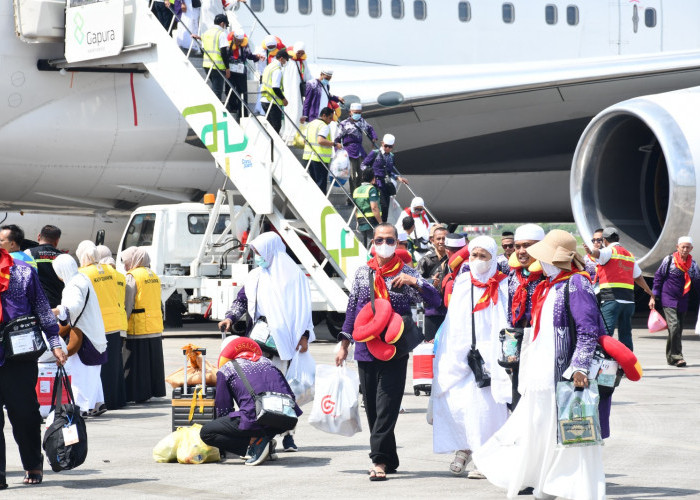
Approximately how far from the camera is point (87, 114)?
51.8 feet

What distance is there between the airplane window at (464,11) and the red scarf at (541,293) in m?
15.0

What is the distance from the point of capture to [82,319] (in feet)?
29.1

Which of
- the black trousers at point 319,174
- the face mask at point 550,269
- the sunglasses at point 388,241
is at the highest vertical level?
the black trousers at point 319,174

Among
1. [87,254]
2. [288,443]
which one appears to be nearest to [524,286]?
[288,443]

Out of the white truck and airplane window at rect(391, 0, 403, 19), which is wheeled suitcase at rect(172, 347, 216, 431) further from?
airplane window at rect(391, 0, 403, 19)

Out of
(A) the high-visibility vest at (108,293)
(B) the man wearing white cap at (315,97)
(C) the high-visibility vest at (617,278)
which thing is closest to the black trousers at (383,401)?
(A) the high-visibility vest at (108,293)

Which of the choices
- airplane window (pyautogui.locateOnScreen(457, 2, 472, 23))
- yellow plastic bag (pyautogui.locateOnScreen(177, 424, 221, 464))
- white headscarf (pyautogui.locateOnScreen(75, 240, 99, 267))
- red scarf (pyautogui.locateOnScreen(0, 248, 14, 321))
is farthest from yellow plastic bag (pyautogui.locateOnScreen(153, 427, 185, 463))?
airplane window (pyautogui.locateOnScreen(457, 2, 472, 23))

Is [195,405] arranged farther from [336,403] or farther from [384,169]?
[384,169]

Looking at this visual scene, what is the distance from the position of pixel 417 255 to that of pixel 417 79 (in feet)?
14.1

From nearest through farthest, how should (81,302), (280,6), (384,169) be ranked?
(81,302) < (384,169) < (280,6)

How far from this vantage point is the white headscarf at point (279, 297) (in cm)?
759

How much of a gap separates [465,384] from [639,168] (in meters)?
9.33

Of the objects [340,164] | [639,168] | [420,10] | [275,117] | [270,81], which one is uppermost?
[420,10]

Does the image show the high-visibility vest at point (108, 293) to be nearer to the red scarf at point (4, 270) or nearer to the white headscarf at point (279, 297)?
the white headscarf at point (279, 297)
